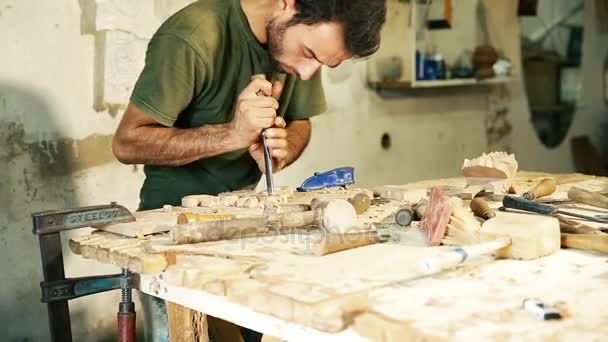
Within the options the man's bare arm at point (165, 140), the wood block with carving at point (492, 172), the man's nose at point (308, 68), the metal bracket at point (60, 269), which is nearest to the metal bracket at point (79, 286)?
the metal bracket at point (60, 269)

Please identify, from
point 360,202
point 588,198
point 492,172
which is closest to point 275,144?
point 360,202

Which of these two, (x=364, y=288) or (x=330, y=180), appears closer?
(x=364, y=288)

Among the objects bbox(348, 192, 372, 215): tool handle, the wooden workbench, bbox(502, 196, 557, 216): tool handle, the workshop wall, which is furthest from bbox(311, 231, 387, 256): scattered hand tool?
the workshop wall

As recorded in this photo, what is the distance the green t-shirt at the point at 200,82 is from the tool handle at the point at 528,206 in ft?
3.57

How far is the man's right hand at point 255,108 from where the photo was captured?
7.80 feet

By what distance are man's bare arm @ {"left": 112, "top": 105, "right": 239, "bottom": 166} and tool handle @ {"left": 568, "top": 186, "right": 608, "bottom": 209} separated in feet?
3.61

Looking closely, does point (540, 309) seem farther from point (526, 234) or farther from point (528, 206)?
point (528, 206)

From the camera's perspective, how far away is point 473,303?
1329mm

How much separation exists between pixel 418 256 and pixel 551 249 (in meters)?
0.31

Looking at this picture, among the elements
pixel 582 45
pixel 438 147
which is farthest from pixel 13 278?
pixel 582 45

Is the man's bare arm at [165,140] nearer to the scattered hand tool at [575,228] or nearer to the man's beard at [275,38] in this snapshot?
the man's beard at [275,38]

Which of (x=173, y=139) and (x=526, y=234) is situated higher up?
(x=173, y=139)

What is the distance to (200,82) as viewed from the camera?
259cm

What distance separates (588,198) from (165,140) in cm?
138
